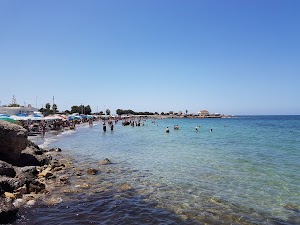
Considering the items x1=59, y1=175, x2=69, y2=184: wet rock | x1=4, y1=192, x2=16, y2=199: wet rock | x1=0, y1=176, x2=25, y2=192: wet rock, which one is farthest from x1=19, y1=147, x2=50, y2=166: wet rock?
x1=4, y1=192, x2=16, y2=199: wet rock

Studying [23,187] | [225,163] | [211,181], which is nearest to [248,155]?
[225,163]

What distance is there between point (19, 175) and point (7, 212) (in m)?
5.18

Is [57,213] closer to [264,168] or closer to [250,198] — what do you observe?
[250,198]

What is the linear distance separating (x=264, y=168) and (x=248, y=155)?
577 cm

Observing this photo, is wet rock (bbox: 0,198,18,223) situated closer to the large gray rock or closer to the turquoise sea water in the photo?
the turquoise sea water

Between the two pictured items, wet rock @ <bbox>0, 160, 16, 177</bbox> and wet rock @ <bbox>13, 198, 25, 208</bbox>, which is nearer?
wet rock @ <bbox>13, 198, 25, 208</bbox>

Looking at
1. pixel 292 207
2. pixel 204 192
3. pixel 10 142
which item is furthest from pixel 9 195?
pixel 292 207

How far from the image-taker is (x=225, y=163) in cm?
1911

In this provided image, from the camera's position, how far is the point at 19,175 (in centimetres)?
1280

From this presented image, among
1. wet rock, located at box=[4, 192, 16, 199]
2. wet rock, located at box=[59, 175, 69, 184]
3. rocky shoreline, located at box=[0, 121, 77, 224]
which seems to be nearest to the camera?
rocky shoreline, located at box=[0, 121, 77, 224]

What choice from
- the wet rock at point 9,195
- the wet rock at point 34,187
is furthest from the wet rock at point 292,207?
the wet rock at point 9,195

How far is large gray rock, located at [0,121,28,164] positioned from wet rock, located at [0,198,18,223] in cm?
750

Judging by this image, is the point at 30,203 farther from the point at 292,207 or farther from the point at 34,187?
the point at 292,207

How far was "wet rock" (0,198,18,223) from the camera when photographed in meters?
7.92
